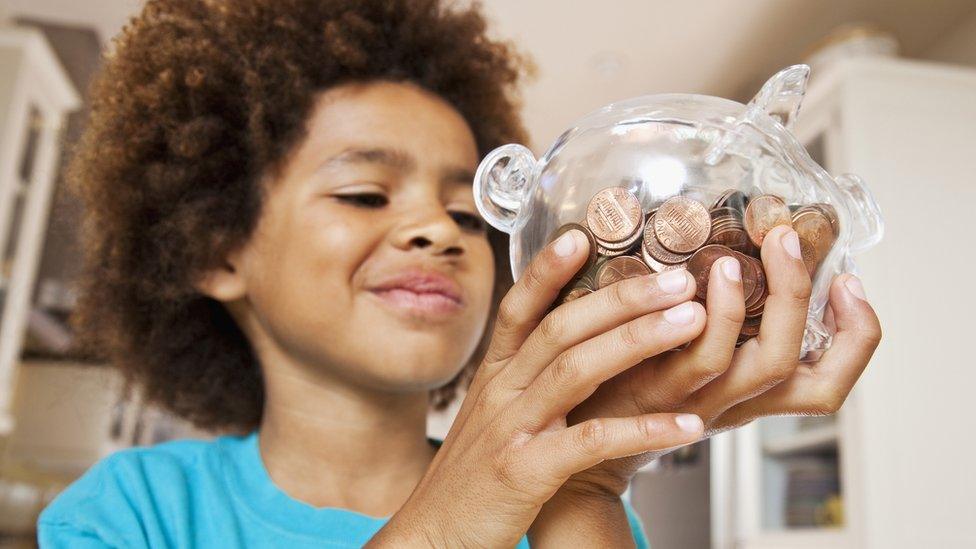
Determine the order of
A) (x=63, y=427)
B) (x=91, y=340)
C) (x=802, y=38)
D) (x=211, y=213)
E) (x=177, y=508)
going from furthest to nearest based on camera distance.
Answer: (x=63, y=427) → (x=802, y=38) → (x=91, y=340) → (x=211, y=213) → (x=177, y=508)

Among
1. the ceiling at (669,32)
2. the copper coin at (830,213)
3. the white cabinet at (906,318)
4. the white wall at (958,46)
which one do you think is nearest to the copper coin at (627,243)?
the copper coin at (830,213)

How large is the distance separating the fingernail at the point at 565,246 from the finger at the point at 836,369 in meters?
0.15

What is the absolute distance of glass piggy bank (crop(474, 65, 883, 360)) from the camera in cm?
43

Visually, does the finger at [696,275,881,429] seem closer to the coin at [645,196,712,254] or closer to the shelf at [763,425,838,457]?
the coin at [645,196,712,254]

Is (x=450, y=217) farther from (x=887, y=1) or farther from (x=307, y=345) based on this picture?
(x=887, y=1)

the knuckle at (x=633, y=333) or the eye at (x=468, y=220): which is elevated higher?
the eye at (x=468, y=220)

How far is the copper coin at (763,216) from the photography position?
43cm

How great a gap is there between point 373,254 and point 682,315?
0.44 metres

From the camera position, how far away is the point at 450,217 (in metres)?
0.83

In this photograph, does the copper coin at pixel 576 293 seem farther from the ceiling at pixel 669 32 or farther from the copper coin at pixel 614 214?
the ceiling at pixel 669 32

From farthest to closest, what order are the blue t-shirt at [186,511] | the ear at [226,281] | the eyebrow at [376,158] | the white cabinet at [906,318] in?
the white cabinet at [906,318]
the ear at [226,281]
the eyebrow at [376,158]
the blue t-shirt at [186,511]

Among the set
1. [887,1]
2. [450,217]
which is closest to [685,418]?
[450,217]

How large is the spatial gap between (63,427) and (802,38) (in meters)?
2.85

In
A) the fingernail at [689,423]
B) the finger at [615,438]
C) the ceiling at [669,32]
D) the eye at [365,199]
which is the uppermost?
the ceiling at [669,32]
